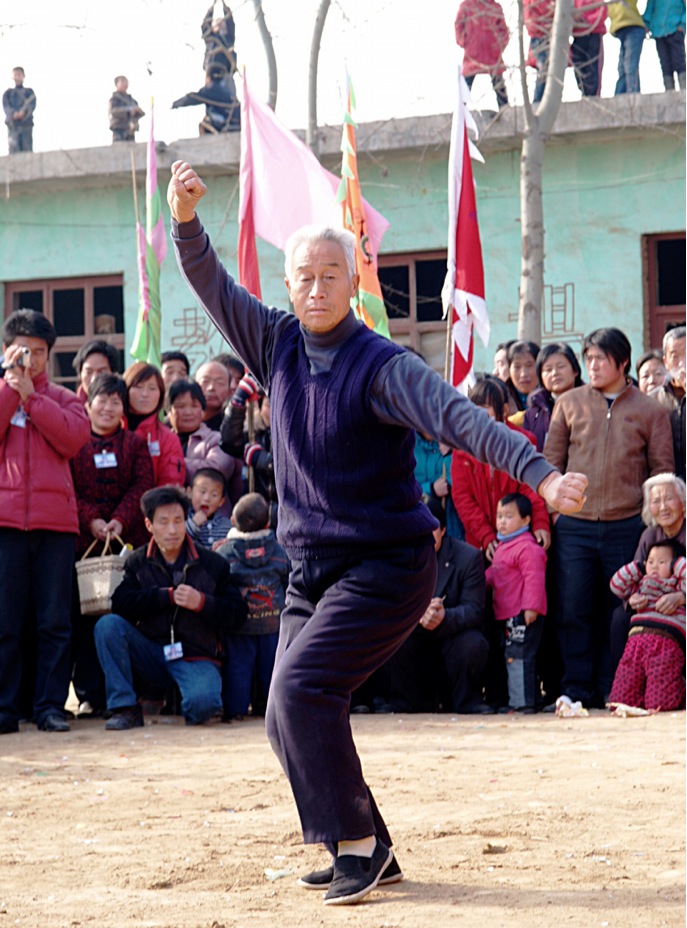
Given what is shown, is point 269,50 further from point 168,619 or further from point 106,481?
point 168,619

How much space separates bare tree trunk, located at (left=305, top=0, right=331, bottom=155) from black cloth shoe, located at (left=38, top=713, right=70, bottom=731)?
29.6 feet

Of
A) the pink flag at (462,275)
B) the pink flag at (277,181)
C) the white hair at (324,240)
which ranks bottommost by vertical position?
the white hair at (324,240)

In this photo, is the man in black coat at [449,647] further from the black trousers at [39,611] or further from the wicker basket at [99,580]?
the black trousers at [39,611]

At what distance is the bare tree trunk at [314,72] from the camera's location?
15.7 meters

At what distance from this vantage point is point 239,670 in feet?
28.6

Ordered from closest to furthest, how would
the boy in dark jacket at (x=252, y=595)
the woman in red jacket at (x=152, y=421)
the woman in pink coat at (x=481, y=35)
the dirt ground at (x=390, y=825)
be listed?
the dirt ground at (x=390, y=825)
the boy in dark jacket at (x=252, y=595)
the woman in red jacket at (x=152, y=421)
the woman in pink coat at (x=481, y=35)

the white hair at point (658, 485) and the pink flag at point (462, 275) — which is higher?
the pink flag at point (462, 275)

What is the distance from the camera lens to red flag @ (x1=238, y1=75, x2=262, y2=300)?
1014 centimetres

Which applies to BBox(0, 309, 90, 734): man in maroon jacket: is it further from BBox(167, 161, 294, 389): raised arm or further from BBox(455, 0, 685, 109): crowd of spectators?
BBox(455, 0, 685, 109): crowd of spectators

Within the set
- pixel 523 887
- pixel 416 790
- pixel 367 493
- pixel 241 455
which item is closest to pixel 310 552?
pixel 367 493

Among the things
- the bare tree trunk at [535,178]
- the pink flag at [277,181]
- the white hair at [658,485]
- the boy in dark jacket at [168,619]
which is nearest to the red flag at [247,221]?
the pink flag at [277,181]

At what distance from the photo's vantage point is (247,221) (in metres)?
10.3

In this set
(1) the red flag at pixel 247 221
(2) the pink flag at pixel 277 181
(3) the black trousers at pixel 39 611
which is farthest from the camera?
(2) the pink flag at pixel 277 181

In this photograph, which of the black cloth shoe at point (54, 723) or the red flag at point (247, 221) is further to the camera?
the red flag at point (247, 221)
